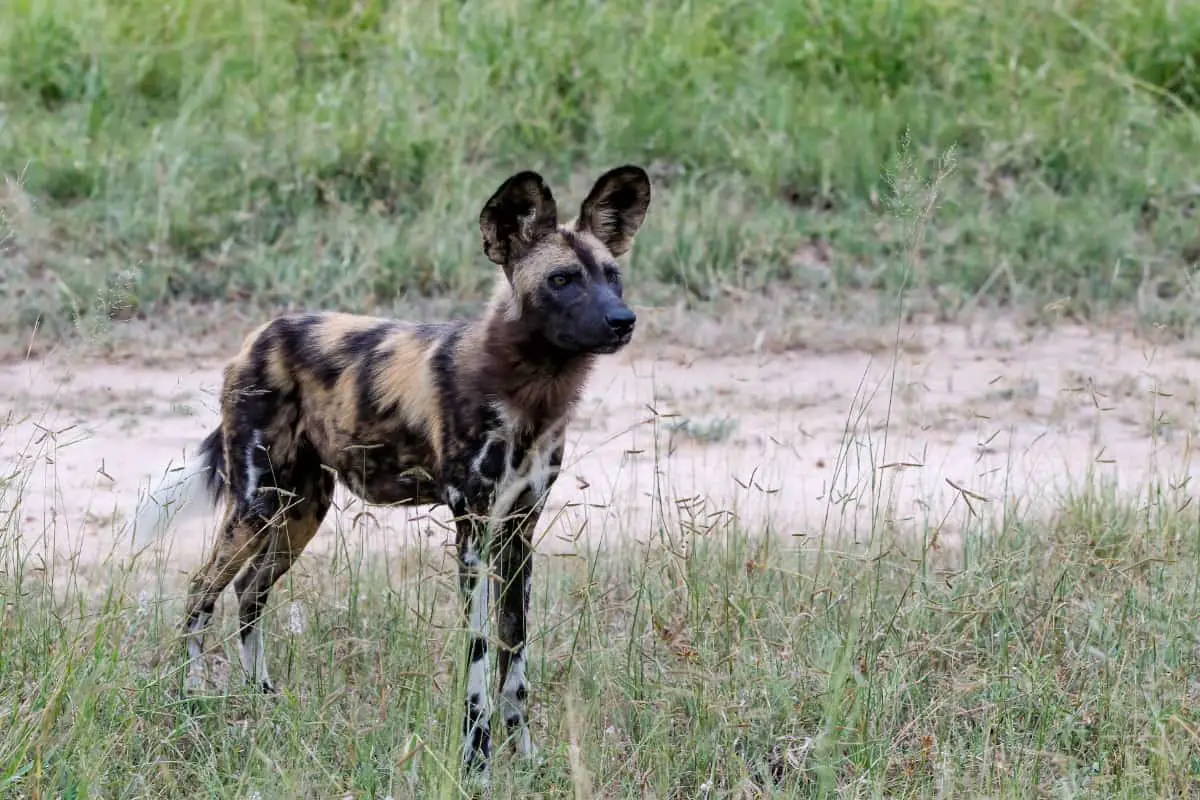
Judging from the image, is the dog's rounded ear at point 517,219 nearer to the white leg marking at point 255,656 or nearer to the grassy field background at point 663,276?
the grassy field background at point 663,276

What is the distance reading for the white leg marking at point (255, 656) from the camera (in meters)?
3.49

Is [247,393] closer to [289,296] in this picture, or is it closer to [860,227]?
[289,296]

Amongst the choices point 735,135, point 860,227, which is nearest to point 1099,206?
point 860,227

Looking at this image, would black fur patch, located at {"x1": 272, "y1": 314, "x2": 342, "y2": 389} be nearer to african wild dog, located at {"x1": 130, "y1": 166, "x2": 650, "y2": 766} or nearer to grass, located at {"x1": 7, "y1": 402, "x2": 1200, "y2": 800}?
african wild dog, located at {"x1": 130, "y1": 166, "x2": 650, "y2": 766}

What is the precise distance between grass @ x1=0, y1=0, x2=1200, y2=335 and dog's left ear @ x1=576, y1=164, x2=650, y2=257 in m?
3.10

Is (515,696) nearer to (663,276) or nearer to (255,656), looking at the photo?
(255,656)

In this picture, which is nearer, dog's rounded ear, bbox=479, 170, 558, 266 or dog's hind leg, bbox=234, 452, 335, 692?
dog's rounded ear, bbox=479, 170, 558, 266

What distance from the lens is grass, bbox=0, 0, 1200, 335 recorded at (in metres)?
7.20

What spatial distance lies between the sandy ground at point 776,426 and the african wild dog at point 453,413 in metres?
0.69

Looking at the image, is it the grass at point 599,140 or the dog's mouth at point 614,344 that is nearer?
the dog's mouth at point 614,344

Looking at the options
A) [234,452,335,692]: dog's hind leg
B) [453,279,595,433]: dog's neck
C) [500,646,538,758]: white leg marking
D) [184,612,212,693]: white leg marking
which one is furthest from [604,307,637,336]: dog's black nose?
[184,612,212,693]: white leg marking

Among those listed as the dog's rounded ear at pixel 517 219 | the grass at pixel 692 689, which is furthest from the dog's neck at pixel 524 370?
the grass at pixel 692 689

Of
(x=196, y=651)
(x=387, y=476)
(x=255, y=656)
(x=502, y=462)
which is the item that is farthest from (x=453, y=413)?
(x=196, y=651)

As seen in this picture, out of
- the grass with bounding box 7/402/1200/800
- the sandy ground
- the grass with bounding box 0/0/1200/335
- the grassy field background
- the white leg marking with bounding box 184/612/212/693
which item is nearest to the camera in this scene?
the grass with bounding box 7/402/1200/800
